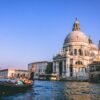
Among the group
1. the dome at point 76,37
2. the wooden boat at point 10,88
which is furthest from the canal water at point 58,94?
the dome at point 76,37

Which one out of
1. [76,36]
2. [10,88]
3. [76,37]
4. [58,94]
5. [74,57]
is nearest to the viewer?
[10,88]

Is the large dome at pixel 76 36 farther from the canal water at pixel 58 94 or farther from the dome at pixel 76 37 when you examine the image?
the canal water at pixel 58 94

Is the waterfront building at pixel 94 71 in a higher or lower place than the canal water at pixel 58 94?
higher

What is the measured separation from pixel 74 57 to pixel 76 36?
12805 millimetres

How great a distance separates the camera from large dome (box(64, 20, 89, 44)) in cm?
12412

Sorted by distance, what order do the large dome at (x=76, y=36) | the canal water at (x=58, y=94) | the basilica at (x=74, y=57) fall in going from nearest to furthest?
the canal water at (x=58, y=94)
the basilica at (x=74, y=57)
the large dome at (x=76, y=36)

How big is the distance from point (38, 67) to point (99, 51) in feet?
101

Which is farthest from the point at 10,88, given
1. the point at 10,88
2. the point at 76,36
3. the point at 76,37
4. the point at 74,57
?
the point at 76,36

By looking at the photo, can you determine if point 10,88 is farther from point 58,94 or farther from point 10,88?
point 58,94

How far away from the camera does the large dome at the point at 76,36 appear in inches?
4887

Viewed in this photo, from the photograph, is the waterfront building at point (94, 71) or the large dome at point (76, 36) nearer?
the waterfront building at point (94, 71)

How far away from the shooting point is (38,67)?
488ft

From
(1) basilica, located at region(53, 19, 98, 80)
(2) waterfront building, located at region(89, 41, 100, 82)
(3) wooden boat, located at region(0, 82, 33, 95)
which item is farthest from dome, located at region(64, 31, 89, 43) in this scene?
(3) wooden boat, located at region(0, 82, 33, 95)

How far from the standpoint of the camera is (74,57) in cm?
11519
